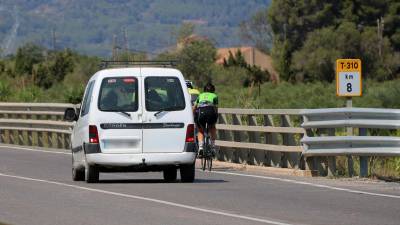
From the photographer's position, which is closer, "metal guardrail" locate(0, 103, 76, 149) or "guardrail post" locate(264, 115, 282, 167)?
"guardrail post" locate(264, 115, 282, 167)

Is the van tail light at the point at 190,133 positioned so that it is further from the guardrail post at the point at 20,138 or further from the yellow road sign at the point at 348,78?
the guardrail post at the point at 20,138

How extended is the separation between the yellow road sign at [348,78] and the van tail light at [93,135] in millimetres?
4886

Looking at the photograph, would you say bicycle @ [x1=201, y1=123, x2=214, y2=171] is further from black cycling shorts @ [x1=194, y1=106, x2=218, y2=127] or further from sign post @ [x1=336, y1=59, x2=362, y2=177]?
sign post @ [x1=336, y1=59, x2=362, y2=177]

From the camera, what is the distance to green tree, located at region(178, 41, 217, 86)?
9038cm

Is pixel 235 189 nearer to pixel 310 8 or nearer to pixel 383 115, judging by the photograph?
pixel 383 115

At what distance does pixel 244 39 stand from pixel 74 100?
98.0m

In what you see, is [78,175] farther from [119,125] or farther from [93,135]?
[119,125]

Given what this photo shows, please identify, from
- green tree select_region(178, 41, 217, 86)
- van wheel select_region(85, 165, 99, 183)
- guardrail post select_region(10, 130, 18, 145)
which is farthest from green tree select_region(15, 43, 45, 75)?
van wheel select_region(85, 165, 99, 183)

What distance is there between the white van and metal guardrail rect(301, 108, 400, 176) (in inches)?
111

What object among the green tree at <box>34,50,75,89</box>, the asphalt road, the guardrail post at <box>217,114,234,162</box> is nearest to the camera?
the asphalt road

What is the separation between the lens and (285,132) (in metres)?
22.5

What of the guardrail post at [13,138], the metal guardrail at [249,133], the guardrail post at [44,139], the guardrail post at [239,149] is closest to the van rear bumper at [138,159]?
the metal guardrail at [249,133]

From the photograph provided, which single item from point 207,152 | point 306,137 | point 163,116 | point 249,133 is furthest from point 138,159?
point 249,133

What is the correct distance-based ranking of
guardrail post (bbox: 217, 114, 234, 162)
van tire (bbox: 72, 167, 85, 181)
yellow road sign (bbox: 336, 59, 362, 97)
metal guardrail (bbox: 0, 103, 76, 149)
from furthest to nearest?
metal guardrail (bbox: 0, 103, 76, 149)
guardrail post (bbox: 217, 114, 234, 162)
yellow road sign (bbox: 336, 59, 362, 97)
van tire (bbox: 72, 167, 85, 181)
